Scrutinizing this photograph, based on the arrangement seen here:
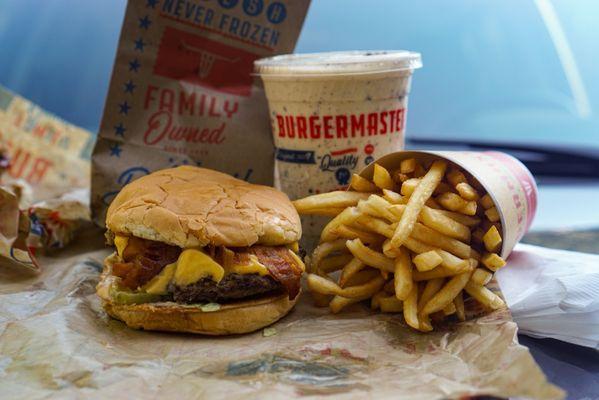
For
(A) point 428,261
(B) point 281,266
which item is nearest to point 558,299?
(A) point 428,261

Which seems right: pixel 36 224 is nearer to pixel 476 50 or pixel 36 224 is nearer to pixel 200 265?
pixel 200 265

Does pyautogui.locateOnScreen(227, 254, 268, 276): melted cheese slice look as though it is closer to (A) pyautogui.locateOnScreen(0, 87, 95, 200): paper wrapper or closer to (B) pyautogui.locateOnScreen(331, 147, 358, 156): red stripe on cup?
(B) pyautogui.locateOnScreen(331, 147, 358, 156): red stripe on cup

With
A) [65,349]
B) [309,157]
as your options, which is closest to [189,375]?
[65,349]

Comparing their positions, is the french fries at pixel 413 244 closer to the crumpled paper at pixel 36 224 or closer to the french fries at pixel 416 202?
the french fries at pixel 416 202

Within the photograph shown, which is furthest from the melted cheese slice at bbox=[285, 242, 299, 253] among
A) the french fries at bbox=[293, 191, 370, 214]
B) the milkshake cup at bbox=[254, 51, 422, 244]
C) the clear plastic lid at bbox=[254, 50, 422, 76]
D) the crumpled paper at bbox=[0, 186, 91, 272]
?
the crumpled paper at bbox=[0, 186, 91, 272]

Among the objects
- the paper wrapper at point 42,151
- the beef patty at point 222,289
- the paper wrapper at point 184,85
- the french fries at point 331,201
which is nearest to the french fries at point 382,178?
the french fries at point 331,201
